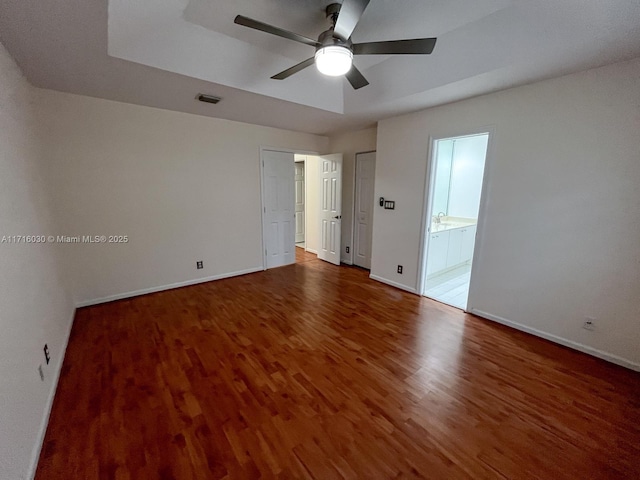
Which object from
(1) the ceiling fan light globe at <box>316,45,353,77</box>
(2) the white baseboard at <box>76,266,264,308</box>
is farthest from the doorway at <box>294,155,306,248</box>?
(1) the ceiling fan light globe at <box>316,45,353,77</box>

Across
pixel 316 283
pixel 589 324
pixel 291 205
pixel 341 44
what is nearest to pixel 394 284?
pixel 316 283

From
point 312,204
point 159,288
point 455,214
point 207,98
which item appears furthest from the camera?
point 312,204

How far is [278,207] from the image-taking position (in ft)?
15.7

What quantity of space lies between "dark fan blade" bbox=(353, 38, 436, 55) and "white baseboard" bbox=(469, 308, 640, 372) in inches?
108

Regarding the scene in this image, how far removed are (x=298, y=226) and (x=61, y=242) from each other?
15.3ft

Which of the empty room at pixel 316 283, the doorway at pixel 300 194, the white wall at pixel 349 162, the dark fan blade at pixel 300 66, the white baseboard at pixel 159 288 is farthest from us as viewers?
the doorway at pixel 300 194

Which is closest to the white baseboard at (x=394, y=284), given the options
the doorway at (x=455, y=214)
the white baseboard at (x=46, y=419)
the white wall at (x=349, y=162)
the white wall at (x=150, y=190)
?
the doorway at (x=455, y=214)

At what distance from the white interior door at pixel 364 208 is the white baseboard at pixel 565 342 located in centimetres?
206

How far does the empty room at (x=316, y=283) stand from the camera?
1.55m

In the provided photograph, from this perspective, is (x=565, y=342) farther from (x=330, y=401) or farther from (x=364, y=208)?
(x=364, y=208)

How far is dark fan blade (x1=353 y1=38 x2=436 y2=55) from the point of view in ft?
5.56

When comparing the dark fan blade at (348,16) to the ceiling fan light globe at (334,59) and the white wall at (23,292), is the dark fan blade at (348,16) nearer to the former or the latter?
the ceiling fan light globe at (334,59)

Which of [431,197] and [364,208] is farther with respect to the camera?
[364,208]

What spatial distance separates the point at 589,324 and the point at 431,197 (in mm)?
1963
